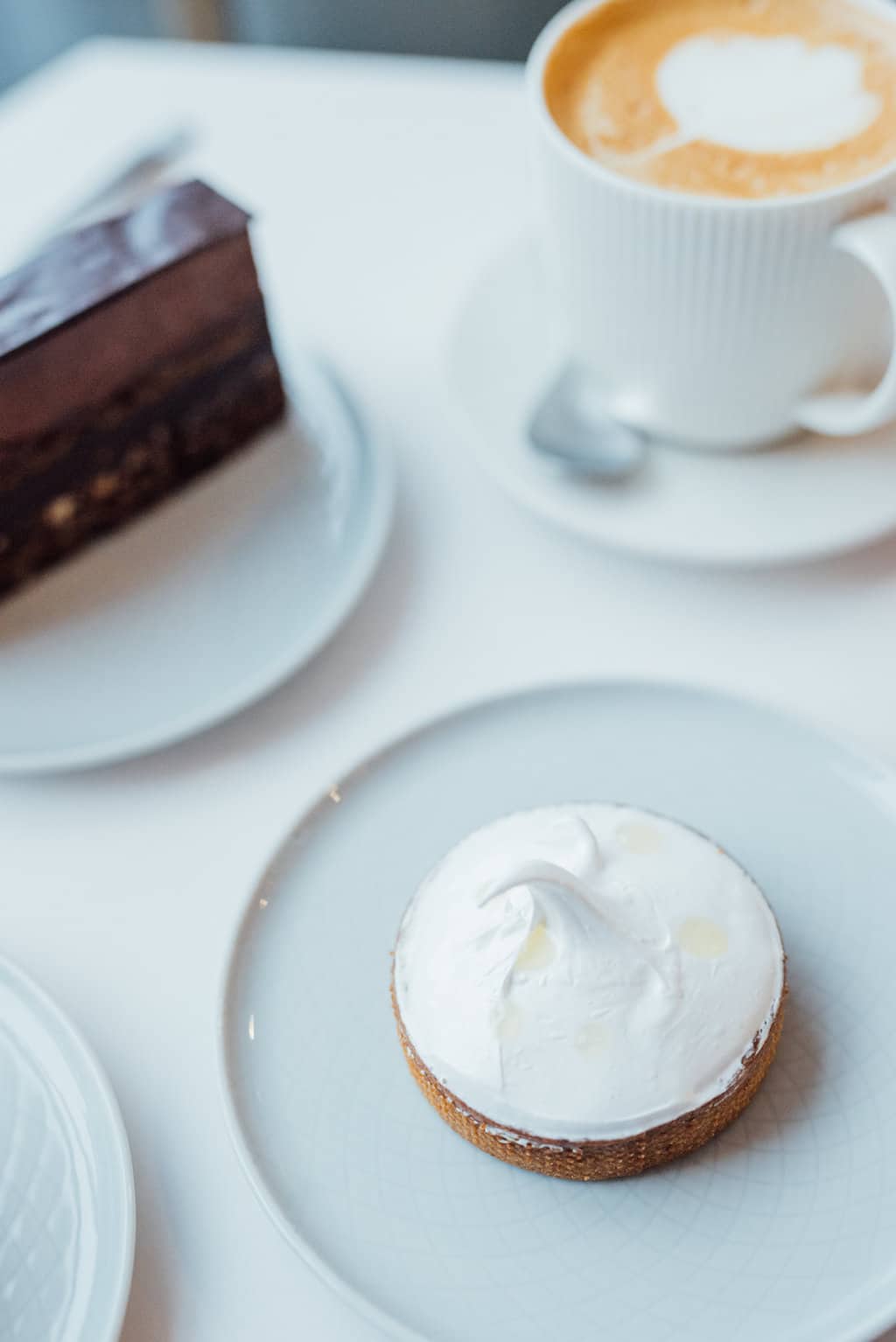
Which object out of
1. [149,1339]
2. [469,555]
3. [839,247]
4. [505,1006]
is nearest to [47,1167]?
[149,1339]

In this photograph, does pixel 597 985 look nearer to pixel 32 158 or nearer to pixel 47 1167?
pixel 47 1167

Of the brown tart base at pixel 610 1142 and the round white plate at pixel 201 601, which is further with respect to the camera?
the round white plate at pixel 201 601

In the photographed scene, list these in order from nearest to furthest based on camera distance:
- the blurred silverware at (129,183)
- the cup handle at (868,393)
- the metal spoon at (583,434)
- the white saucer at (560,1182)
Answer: the white saucer at (560,1182) → the cup handle at (868,393) → the metal spoon at (583,434) → the blurred silverware at (129,183)

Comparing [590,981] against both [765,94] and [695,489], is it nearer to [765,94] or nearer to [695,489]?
[695,489]

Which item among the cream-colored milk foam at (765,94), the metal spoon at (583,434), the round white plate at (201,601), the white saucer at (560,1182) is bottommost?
the white saucer at (560,1182)

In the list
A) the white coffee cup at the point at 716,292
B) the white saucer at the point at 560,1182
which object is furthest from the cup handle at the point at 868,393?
the white saucer at the point at 560,1182

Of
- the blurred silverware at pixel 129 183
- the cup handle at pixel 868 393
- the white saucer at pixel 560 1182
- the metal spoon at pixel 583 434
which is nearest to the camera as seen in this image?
the white saucer at pixel 560 1182

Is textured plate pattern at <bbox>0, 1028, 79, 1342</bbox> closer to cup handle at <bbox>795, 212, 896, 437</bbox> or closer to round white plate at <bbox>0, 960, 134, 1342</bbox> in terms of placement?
round white plate at <bbox>0, 960, 134, 1342</bbox>

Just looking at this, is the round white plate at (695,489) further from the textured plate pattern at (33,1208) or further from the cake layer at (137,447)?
the textured plate pattern at (33,1208)
